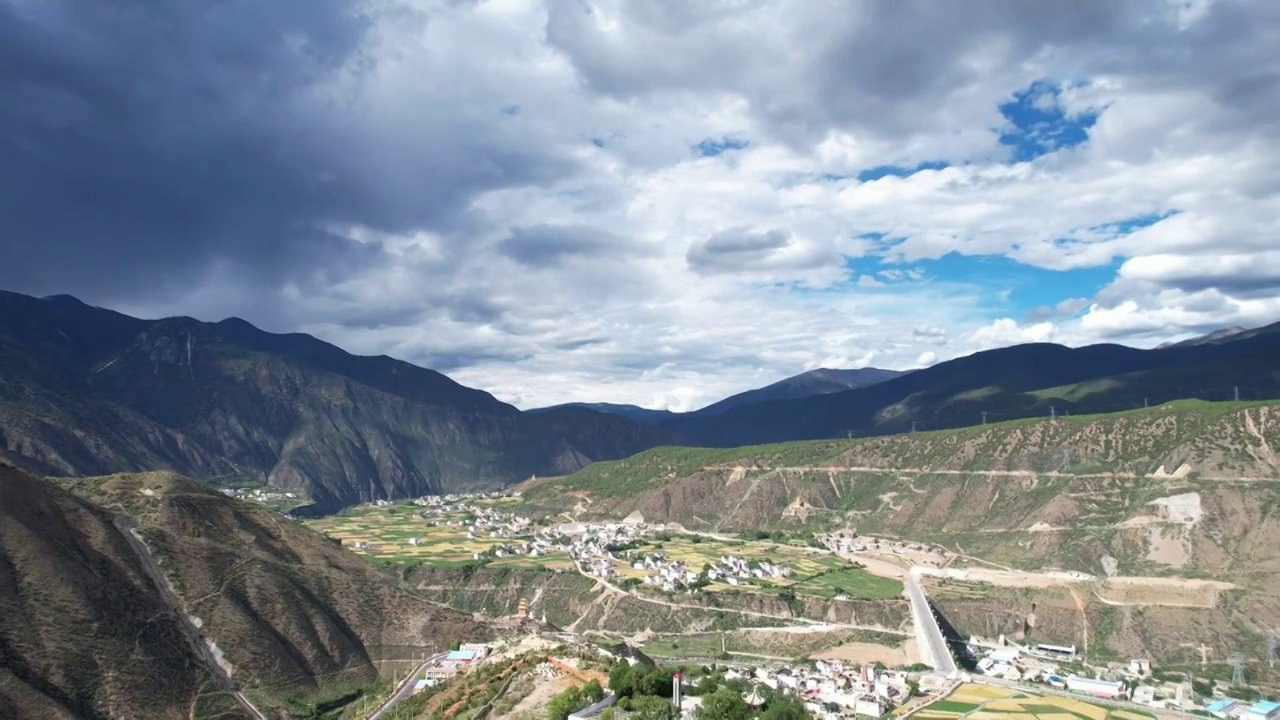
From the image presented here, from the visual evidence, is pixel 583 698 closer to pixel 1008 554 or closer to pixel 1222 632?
pixel 1222 632

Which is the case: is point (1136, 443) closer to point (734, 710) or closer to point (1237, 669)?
point (1237, 669)

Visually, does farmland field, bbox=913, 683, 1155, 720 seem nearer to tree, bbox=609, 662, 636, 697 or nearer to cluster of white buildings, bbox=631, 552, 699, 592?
tree, bbox=609, 662, 636, 697

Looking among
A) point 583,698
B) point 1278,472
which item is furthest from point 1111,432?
point 583,698

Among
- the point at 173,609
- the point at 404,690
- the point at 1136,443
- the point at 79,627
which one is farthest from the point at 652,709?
the point at 1136,443

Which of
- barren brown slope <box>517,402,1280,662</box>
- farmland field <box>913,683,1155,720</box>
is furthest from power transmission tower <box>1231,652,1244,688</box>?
farmland field <box>913,683,1155,720</box>

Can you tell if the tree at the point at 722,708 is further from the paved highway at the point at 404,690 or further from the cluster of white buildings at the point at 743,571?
the cluster of white buildings at the point at 743,571

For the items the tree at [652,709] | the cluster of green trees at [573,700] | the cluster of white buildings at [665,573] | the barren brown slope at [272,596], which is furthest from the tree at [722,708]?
the cluster of white buildings at [665,573]
